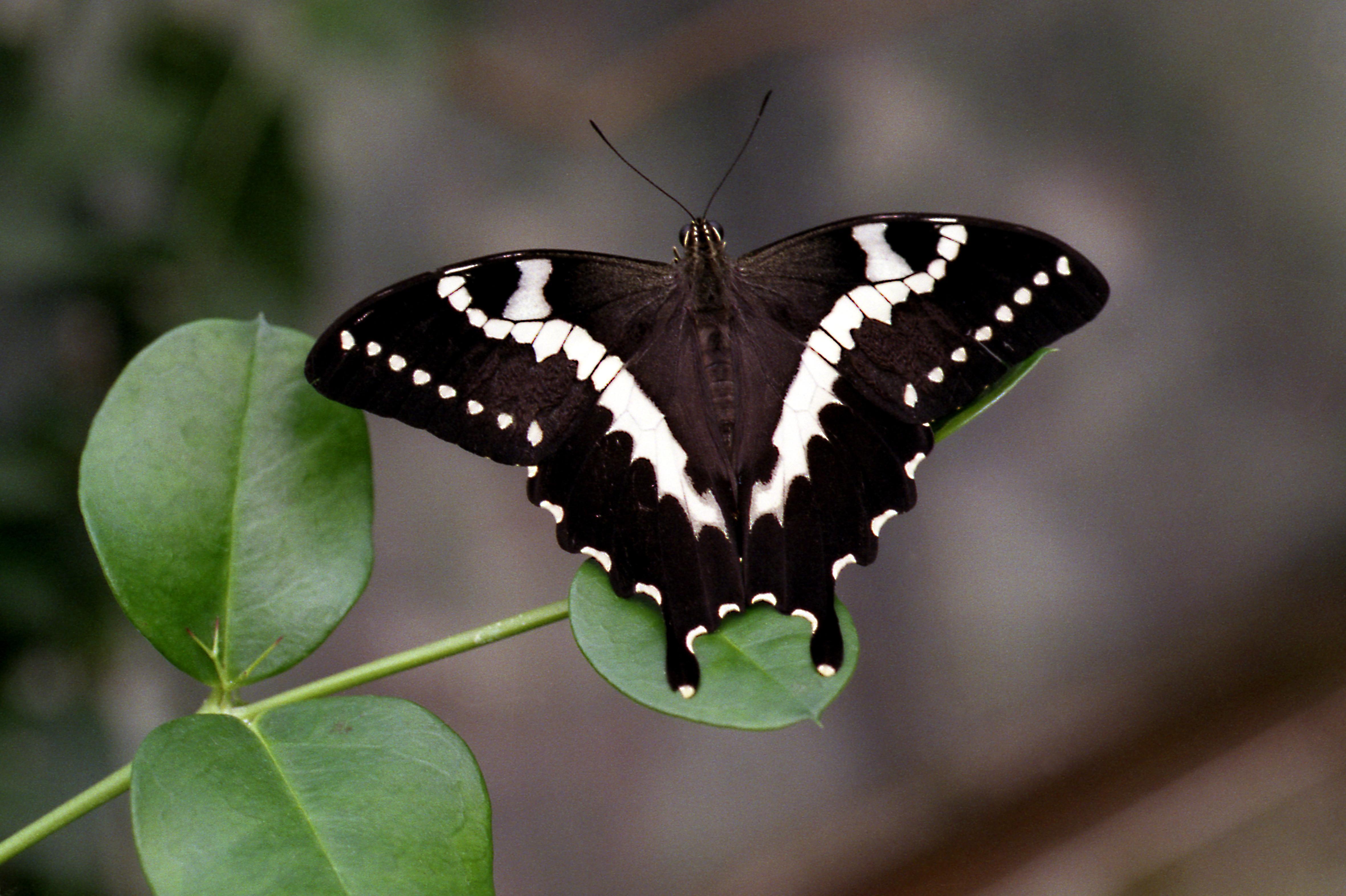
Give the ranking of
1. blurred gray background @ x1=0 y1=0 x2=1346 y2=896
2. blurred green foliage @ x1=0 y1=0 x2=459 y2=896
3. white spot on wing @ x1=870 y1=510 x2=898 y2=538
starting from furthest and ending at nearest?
blurred gray background @ x1=0 y1=0 x2=1346 y2=896 < blurred green foliage @ x1=0 y1=0 x2=459 y2=896 < white spot on wing @ x1=870 y1=510 x2=898 y2=538

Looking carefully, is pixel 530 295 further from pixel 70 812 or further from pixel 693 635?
pixel 70 812

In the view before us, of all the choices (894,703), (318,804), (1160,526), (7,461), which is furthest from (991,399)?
(1160,526)

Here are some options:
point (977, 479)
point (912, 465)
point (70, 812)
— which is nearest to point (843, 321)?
point (912, 465)

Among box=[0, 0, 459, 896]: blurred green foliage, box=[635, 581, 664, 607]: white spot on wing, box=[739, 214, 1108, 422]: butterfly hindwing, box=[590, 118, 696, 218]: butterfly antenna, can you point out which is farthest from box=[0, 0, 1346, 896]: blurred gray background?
box=[635, 581, 664, 607]: white spot on wing

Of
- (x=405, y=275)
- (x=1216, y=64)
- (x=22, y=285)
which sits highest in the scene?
(x=1216, y=64)

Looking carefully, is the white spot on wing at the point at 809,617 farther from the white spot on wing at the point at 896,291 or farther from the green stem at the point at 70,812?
the green stem at the point at 70,812

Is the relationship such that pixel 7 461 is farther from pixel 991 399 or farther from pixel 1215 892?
pixel 1215 892

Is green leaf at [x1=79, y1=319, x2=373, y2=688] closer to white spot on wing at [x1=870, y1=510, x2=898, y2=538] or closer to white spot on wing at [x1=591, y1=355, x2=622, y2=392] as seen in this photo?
white spot on wing at [x1=591, y1=355, x2=622, y2=392]
